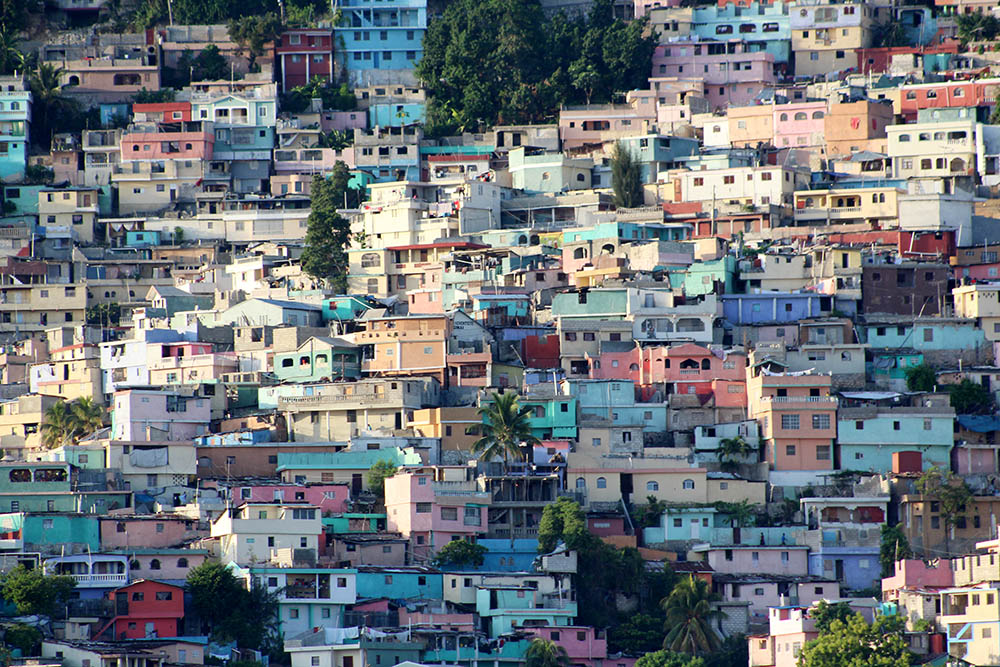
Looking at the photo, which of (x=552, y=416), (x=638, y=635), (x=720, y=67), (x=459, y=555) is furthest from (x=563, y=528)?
(x=720, y=67)

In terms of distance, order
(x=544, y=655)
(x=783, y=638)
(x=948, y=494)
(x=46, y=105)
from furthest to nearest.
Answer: (x=46, y=105)
(x=948, y=494)
(x=783, y=638)
(x=544, y=655)

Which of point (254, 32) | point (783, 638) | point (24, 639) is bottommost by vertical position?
point (783, 638)

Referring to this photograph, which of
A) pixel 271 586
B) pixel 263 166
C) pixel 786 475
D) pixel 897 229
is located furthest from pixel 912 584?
pixel 263 166

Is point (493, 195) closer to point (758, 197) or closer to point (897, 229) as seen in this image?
point (758, 197)

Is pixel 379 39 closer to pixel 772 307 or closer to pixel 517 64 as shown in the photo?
pixel 517 64

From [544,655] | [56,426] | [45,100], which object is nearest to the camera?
[544,655]

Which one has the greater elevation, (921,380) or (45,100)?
(45,100)

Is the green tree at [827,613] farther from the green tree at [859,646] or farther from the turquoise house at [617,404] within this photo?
the turquoise house at [617,404]

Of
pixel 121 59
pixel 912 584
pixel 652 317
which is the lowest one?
pixel 912 584
